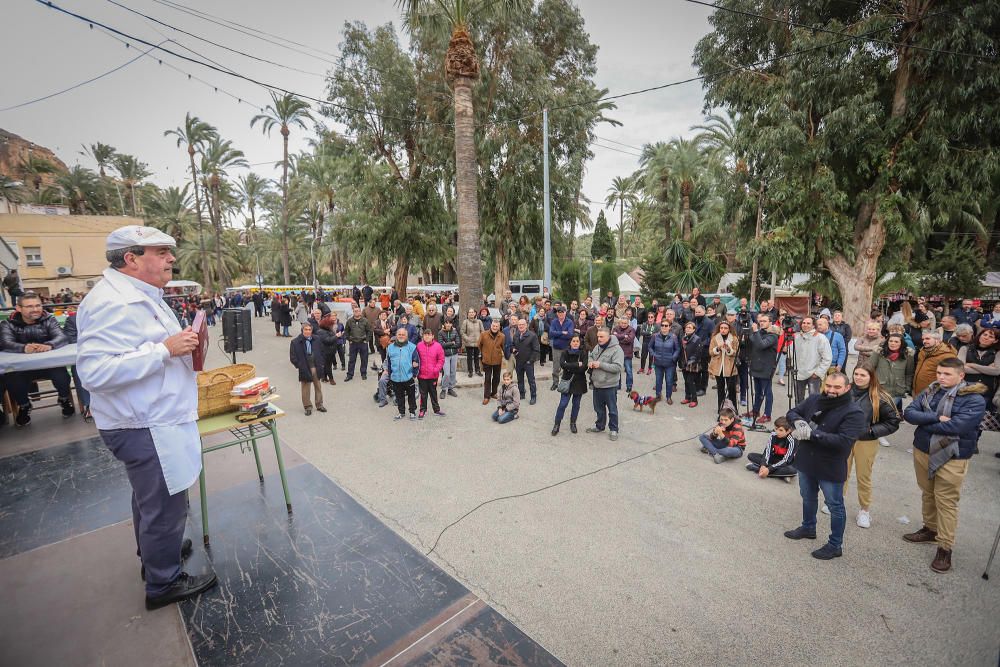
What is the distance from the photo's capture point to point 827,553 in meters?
3.92

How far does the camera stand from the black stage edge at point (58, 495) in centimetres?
431

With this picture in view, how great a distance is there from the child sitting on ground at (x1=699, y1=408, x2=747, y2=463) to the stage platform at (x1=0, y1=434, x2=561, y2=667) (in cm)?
419

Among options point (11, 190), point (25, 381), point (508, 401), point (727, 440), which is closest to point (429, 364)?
point (508, 401)

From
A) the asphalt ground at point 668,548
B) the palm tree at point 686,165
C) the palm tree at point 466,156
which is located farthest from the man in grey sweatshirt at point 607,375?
the palm tree at point 686,165

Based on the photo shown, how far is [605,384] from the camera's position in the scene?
693cm

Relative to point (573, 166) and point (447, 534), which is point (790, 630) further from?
point (573, 166)

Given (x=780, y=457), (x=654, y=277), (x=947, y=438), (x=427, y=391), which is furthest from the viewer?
(x=654, y=277)

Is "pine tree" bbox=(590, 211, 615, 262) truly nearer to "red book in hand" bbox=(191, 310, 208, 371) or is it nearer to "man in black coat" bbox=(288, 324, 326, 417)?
"man in black coat" bbox=(288, 324, 326, 417)

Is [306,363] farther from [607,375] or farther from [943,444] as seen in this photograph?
[943,444]

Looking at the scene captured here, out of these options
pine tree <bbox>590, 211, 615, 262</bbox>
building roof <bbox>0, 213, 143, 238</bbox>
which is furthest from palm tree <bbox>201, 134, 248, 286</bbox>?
pine tree <bbox>590, 211, 615, 262</bbox>

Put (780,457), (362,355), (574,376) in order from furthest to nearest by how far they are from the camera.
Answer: (362,355)
(574,376)
(780,457)

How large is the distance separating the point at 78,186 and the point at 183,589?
58.2m

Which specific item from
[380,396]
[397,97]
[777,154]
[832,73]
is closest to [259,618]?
[380,396]

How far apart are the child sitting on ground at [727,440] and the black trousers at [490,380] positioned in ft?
14.1
